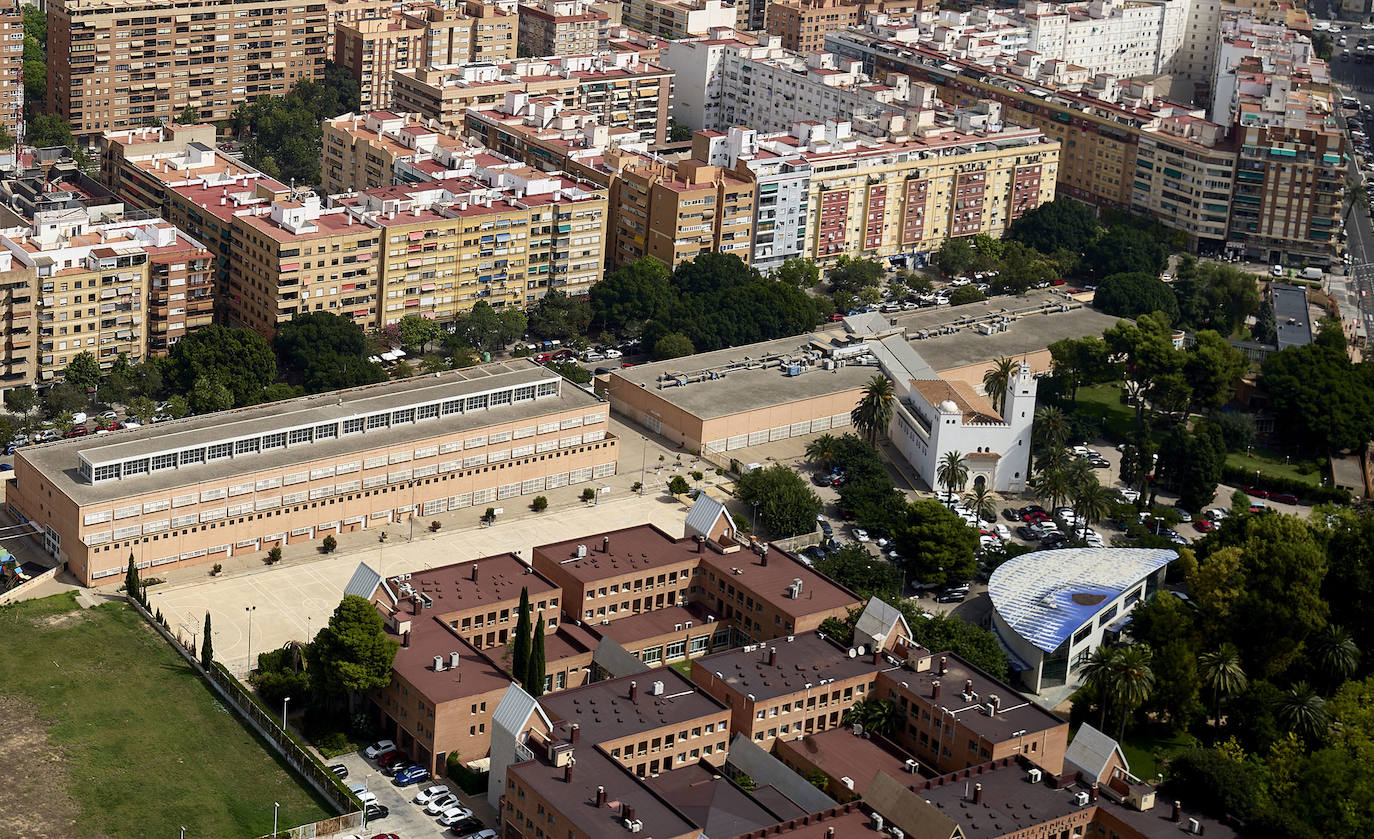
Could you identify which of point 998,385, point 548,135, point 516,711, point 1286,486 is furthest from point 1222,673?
point 548,135

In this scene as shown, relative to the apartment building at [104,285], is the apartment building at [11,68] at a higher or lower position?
higher

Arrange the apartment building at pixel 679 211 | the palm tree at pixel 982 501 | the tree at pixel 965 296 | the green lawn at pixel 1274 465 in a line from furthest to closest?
the tree at pixel 965 296
the apartment building at pixel 679 211
the green lawn at pixel 1274 465
the palm tree at pixel 982 501

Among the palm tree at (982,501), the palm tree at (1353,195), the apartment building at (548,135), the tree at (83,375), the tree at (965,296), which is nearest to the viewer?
the palm tree at (982,501)

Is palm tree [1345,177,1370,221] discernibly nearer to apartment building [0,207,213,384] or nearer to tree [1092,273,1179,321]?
tree [1092,273,1179,321]

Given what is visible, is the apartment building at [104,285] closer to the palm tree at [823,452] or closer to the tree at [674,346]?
the tree at [674,346]

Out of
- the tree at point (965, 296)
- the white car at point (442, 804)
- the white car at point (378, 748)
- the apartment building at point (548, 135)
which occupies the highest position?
the apartment building at point (548, 135)

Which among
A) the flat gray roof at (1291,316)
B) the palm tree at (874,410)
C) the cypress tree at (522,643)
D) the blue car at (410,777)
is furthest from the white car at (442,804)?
the flat gray roof at (1291,316)

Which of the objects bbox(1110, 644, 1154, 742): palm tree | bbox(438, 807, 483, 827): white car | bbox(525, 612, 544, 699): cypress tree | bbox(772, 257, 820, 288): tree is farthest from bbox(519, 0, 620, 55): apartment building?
bbox(438, 807, 483, 827): white car

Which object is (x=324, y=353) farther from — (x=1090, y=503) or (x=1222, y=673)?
(x=1222, y=673)
